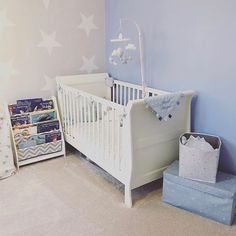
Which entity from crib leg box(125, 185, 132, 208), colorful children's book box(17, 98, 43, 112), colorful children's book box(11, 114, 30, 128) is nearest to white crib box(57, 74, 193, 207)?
crib leg box(125, 185, 132, 208)

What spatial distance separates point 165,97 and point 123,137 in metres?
0.44

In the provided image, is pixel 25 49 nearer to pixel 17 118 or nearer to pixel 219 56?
pixel 17 118

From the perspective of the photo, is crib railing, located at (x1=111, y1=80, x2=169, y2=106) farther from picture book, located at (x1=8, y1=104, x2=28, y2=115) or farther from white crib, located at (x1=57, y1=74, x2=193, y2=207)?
picture book, located at (x1=8, y1=104, x2=28, y2=115)

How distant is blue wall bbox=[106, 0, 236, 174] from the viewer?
2020 mm

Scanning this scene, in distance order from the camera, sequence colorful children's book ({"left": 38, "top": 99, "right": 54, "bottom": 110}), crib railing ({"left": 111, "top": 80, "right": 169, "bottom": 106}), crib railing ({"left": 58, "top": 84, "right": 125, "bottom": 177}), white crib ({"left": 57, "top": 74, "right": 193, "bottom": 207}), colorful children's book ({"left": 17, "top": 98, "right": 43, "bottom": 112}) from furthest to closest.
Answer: colorful children's book ({"left": 38, "top": 99, "right": 54, "bottom": 110}) < colorful children's book ({"left": 17, "top": 98, "right": 43, "bottom": 112}) < crib railing ({"left": 111, "top": 80, "right": 169, "bottom": 106}) < crib railing ({"left": 58, "top": 84, "right": 125, "bottom": 177}) < white crib ({"left": 57, "top": 74, "right": 193, "bottom": 207})

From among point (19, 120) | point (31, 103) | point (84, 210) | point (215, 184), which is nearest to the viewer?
point (215, 184)

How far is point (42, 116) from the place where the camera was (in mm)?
2850

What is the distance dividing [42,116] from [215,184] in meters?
1.83

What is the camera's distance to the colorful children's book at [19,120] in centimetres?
268

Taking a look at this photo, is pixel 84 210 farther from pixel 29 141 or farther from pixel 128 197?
pixel 29 141

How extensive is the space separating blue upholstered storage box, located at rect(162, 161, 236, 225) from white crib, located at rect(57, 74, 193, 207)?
0.65 ft

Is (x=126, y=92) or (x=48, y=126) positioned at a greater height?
(x=126, y=92)

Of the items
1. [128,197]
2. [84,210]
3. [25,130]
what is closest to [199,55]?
[128,197]

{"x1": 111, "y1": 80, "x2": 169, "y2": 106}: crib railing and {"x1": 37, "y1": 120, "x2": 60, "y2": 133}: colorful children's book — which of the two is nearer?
{"x1": 111, "y1": 80, "x2": 169, "y2": 106}: crib railing
